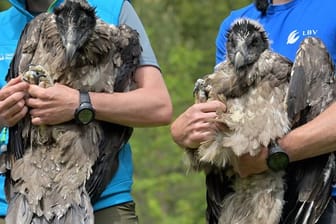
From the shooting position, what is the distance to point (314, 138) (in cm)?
516

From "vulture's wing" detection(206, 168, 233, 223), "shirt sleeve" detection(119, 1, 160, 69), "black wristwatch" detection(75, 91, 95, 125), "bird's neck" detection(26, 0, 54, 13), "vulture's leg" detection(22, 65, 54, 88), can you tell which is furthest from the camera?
"bird's neck" detection(26, 0, 54, 13)

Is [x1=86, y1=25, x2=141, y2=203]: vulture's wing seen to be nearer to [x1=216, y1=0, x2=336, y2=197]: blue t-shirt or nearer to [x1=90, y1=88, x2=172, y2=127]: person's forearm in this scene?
[x1=90, y1=88, x2=172, y2=127]: person's forearm

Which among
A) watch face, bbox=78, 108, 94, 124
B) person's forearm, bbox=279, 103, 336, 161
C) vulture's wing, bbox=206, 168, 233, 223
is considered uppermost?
watch face, bbox=78, 108, 94, 124

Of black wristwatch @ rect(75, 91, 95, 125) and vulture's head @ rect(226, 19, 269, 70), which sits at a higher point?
vulture's head @ rect(226, 19, 269, 70)

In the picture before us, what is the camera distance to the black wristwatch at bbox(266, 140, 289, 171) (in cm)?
526

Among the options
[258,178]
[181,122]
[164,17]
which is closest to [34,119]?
[181,122]

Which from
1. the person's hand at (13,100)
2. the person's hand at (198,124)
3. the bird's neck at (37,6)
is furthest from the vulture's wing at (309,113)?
the bird's neck at (37,6)

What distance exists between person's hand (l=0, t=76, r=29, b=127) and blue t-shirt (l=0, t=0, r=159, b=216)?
0.38 m

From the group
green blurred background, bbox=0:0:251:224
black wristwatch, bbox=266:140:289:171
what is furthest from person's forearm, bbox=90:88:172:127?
green blurred background, bbox=0:0:251:224

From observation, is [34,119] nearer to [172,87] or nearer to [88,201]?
[88,201]

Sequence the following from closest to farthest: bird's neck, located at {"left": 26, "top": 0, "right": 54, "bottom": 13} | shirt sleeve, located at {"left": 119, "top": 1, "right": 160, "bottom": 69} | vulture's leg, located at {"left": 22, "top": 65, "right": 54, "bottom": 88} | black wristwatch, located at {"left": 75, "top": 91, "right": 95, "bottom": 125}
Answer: black wristwatch, located at {"left": 75, "top": 91, "right": 95, "bottom": 125}, vulture's leg, located at {"left": 22, "top": 65, "right": 54, "bottom": 88}, shirt sleeve, located at {"left": 119, "top": 1, "right": 160, "bottom": 69}, bird's neck, located at {"left": 26, "top": 0, "right": 54, "bottom": 13}

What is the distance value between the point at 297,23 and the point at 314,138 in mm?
754

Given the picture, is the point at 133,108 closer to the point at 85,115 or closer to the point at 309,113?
the point at 85,115

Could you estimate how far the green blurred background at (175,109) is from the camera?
55.9 feet
